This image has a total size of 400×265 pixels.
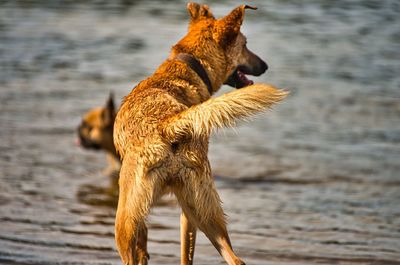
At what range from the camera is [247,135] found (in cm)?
1123

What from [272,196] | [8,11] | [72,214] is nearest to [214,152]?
[272,196]

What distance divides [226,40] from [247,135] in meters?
4.87

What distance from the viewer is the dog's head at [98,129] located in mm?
10969

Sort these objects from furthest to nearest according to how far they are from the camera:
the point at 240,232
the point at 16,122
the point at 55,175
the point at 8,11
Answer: the point at 8,11 < the point at 16,122 < the point at 55,175 < the point at 240,232

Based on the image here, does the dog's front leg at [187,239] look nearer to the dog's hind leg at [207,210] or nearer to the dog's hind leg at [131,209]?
the dog's hind leg at [207,210]

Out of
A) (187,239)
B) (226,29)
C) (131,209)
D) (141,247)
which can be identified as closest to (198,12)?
(226,29)

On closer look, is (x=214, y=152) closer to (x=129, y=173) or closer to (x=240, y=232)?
(x=240, y=232)

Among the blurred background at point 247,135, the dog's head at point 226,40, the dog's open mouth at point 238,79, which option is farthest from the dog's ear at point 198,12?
the blurred background at point 247,135

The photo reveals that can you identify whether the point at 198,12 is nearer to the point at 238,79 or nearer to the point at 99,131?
the point at 238,79

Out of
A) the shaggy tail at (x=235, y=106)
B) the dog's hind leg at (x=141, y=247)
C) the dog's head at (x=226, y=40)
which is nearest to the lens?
the shaggy tail at (x=235, y=106)

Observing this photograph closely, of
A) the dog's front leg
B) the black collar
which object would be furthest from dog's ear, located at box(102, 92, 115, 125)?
the dog's front leg

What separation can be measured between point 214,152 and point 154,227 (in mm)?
2971

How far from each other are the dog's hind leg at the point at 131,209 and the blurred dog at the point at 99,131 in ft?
17.9

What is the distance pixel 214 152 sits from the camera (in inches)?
426
